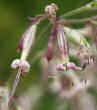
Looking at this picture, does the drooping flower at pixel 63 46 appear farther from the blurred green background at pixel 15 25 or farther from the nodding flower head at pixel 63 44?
the blurred green background at pixel 15 25

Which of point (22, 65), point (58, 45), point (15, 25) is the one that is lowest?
point (22, 65)

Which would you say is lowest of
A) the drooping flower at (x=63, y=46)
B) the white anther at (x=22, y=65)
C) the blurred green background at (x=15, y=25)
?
the white anther at (x=22, y=65)

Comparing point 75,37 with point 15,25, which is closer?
point 75,37

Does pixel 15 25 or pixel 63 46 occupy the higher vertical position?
pixel 15 25

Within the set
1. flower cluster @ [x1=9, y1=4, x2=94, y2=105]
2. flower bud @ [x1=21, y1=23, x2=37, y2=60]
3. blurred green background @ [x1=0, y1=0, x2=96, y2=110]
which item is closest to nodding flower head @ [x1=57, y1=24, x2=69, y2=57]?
flower cluster @ [x1=9, y1=4, x2=94, y2=105]

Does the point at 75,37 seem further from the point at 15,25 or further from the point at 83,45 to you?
the point at 15,25

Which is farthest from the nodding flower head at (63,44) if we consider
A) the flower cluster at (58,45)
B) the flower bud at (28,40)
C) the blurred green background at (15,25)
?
the blurred green background at (15,25)

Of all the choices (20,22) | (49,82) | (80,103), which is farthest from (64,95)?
(20,22)

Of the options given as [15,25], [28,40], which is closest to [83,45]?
[28,40]

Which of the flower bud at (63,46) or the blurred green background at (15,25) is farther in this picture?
the blurred green background at (15,25)

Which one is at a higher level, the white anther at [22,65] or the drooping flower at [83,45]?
the drooping flower at [83,45]

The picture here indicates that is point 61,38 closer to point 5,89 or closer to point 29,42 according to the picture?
point 29,42
